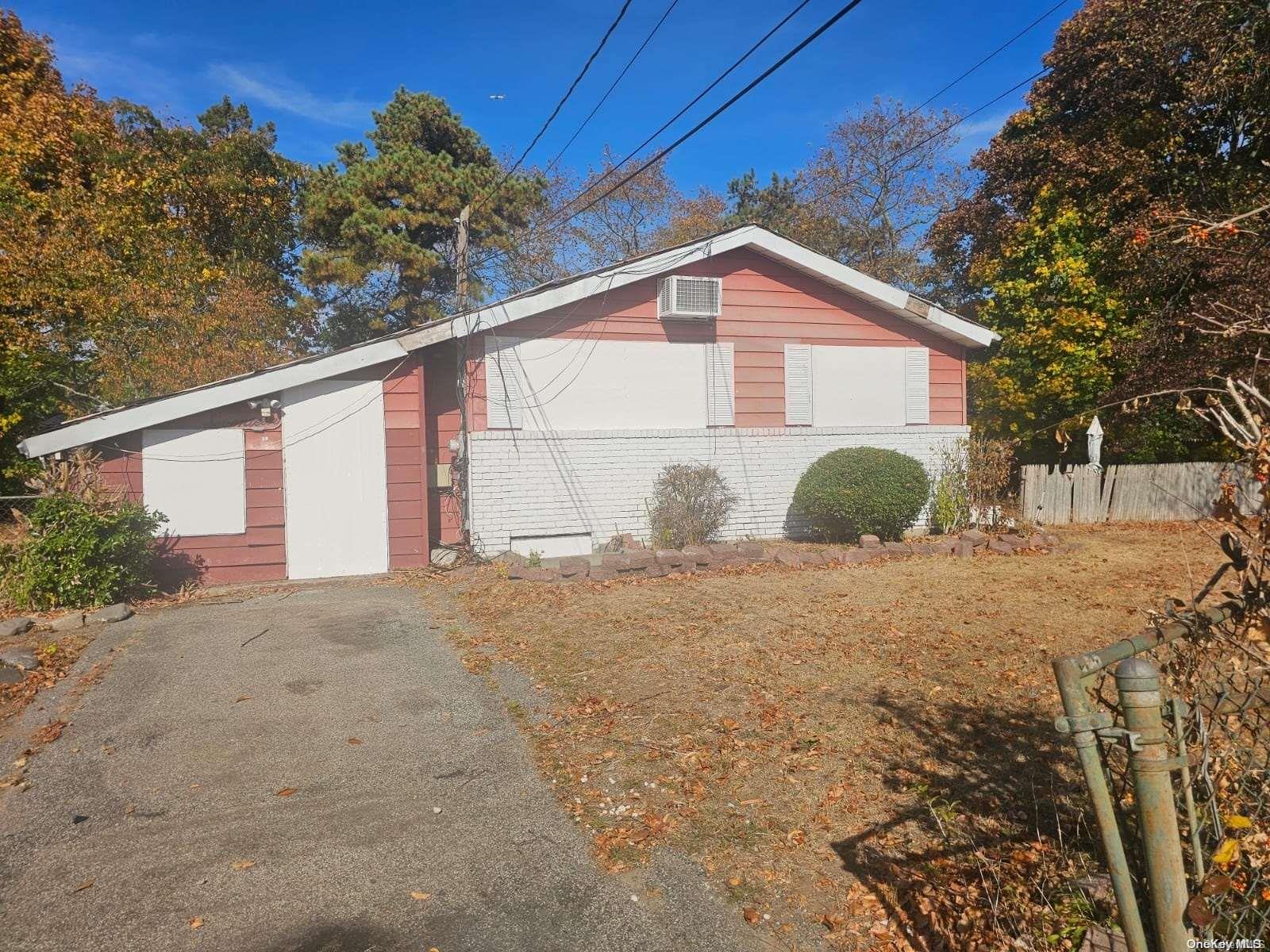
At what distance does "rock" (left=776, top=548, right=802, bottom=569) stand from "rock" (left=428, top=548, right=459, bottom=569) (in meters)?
4.61

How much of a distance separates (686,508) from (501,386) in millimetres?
3291

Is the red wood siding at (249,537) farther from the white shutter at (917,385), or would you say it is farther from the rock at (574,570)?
the white shutter at (917,385)

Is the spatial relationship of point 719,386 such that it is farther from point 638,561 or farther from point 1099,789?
point 1099,789

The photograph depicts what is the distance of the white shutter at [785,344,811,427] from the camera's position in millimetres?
13422

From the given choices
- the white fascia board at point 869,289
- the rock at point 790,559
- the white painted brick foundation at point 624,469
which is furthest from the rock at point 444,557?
the white fascia board at point 869,289

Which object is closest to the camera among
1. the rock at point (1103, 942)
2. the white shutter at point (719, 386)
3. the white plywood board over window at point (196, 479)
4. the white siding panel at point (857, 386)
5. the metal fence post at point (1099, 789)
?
the metal fence post at point (1099, 789)

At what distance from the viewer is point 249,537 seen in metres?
10.9

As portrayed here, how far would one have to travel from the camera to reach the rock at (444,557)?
11648 millimetres

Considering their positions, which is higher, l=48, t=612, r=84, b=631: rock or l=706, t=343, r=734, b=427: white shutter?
l=706, t=343, r=734, b=427: white shutter

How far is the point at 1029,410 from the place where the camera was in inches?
674

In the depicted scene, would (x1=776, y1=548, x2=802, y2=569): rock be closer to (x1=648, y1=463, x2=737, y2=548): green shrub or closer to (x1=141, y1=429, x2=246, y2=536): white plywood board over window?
(x1=648, y1=463, x2=737, y2=548): green shrub

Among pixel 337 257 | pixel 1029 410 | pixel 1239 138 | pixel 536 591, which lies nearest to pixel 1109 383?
pixel 1029 410

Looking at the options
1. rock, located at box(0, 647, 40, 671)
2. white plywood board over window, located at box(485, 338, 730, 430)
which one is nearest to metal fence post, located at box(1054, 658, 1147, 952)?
rock, located at box(0, 647, 40, 671)

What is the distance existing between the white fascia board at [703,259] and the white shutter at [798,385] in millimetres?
1313
